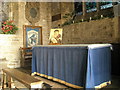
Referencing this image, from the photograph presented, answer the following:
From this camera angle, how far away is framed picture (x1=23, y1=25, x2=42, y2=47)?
5.30 m

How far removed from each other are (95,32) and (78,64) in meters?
2.16

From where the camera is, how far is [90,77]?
6.55 feet

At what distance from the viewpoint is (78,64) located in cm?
219

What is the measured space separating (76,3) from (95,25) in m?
2.00

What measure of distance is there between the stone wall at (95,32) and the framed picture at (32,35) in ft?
5.24

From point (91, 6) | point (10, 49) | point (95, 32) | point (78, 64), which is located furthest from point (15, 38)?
point (78, 64)

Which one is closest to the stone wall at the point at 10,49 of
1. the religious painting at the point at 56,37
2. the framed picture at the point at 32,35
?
the framed picture at the point at 32,35

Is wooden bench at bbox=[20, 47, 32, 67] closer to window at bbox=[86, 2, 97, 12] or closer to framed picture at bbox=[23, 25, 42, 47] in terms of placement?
framed picture at bbox=[23, 25, 42, 47]

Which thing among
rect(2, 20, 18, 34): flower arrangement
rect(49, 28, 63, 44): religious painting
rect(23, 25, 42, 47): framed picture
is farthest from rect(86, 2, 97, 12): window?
rect(2, 20, 18, 34): flower arrangement

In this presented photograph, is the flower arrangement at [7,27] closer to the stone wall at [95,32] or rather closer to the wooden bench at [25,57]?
the wooden bench at [25,57]

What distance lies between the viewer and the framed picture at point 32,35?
5297 mm

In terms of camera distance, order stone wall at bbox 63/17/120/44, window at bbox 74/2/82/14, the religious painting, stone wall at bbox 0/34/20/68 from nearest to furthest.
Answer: the religious painting → stone wall at bbox 63/17/120/44 → stone wall at bbox 0/34/20/68 → window at bbox 74/2/82/14

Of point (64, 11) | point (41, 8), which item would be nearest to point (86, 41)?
point (64, 11)

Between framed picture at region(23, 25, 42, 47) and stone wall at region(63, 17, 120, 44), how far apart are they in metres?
1.60
